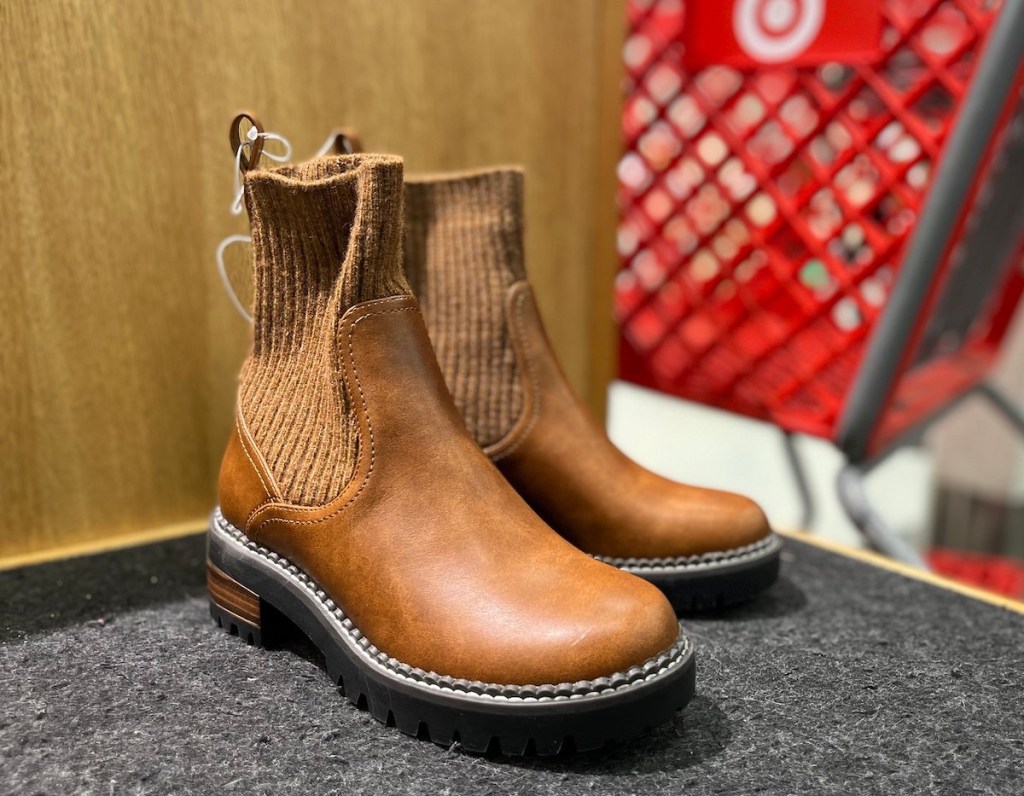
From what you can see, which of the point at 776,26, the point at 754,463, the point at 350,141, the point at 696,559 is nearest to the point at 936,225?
the point at 776,26

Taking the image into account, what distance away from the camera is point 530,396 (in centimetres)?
70

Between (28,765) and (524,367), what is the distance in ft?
1.31

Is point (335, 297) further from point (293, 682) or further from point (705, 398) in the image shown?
point (705, 398)

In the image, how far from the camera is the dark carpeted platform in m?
0.48

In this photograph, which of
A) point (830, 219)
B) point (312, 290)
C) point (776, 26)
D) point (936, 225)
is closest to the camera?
point (312, 290)

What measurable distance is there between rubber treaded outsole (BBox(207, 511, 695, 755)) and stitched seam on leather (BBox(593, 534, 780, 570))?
173mm

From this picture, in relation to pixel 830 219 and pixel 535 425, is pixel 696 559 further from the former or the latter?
pixel 830 219

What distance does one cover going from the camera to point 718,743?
512 mm

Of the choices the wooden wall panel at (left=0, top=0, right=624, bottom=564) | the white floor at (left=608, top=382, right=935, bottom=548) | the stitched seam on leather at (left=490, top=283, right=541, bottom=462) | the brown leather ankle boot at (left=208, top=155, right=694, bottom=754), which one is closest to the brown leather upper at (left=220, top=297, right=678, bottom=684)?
the brown leather ankle boot at (left=208, top=155, right=694, bottom=754)

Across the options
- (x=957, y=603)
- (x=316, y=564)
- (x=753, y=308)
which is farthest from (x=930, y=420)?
(x=316, y=564)

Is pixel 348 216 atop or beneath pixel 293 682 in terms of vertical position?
atop

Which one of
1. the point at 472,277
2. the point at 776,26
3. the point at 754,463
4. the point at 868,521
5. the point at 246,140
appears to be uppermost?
the point at 776,26

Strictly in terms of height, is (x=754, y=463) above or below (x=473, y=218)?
below

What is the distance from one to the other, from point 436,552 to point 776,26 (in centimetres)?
67
